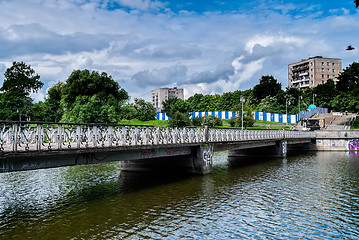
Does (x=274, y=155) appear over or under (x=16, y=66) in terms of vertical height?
under

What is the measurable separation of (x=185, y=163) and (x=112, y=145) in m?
11.2

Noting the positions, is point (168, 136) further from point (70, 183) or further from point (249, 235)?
point (249, 235)

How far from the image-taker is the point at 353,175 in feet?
92.1

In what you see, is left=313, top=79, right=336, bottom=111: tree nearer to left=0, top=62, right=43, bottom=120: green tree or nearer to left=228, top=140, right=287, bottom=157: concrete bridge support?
left=228, top=140, right=287, bottom=157: concrete bridge support

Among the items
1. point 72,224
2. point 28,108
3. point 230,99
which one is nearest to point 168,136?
point 72,224

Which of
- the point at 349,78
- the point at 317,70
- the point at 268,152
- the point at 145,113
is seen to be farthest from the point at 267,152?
the point at 317,70

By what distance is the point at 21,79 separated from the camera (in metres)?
87.4

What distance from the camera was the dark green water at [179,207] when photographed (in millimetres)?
13484

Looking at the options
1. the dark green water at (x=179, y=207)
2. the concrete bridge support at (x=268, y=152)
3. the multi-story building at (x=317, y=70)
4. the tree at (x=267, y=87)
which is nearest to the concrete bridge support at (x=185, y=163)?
the dark green water at (x=179, y=207)

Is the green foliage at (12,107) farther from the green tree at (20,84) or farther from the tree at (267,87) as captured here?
the tree at (267,87)

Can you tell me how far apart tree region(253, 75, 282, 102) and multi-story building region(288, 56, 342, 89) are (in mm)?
23216

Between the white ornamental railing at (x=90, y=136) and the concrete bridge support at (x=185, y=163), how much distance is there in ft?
3.53

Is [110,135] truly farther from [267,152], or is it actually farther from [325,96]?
[325,96]

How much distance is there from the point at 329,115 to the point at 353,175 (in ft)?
222
